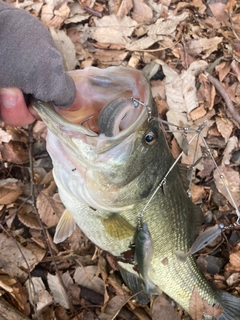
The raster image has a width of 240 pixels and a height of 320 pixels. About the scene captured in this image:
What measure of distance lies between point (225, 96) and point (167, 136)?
576mm

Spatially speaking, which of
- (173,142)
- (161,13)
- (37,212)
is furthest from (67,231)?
(161,13)

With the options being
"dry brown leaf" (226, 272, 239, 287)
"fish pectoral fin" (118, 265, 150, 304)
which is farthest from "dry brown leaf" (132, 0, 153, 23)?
"dry brown leaf" (226, 272, 239, 287)

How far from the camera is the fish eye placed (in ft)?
5.90

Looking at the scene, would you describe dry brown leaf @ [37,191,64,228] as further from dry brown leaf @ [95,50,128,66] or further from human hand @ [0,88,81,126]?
dry brown leaf @ [95,50,128,66]

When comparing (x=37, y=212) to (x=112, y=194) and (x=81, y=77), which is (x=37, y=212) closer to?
(x=112, y=194)

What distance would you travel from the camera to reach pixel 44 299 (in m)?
2.61

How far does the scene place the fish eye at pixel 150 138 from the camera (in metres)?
1.80

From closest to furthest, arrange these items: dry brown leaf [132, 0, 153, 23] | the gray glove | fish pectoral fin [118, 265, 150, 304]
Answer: the gray glove, fish pectoral fin [118, 265, 150, 304], dry brown leaf [132, 0, 153, 23]

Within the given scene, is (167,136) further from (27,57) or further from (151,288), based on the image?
(27,57)

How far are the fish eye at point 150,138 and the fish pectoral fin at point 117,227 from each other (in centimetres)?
46

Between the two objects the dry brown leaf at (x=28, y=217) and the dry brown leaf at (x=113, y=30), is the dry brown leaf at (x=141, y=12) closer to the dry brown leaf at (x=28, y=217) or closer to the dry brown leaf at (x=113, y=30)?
the dry brown leaf at (x=113, y=30)

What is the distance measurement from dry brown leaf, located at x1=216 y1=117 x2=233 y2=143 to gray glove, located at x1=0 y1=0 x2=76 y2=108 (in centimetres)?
186

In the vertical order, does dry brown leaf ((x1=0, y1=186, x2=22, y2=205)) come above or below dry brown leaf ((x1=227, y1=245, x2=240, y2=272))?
above

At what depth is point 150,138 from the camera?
1.81 metres
